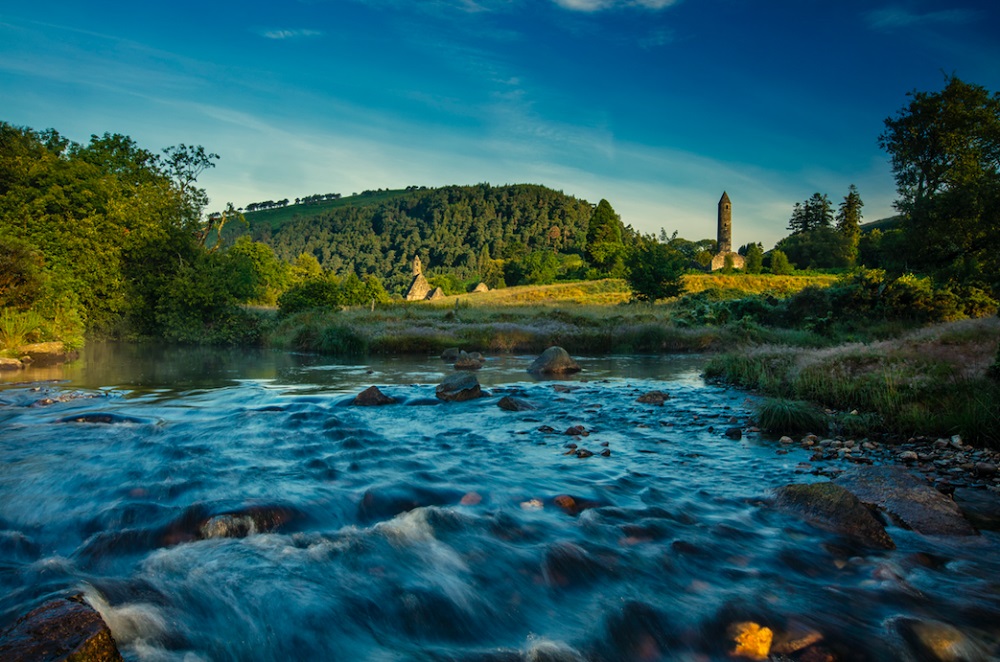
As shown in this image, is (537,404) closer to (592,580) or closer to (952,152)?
(592,580)

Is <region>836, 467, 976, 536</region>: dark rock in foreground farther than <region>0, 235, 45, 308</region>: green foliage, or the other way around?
<region>0, 235, 45, 308</region>: green foliage

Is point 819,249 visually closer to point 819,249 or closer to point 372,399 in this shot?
point 819,249

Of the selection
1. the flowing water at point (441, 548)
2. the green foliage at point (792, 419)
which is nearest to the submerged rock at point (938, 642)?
the flowing water at point (441, 548)

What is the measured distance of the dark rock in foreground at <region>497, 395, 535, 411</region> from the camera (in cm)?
1093

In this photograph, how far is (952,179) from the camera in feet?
62.7

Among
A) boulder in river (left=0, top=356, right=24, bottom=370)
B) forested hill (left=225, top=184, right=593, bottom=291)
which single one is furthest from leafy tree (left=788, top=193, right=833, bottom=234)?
boulder in river (left=0, top=356, right=24, bottom=370)

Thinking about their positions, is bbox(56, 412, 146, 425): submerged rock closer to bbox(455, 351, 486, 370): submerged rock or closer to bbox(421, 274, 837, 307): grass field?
bbox(455, 351, 486, 370): submerged rock

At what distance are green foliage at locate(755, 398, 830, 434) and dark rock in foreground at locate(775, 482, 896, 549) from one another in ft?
11.5

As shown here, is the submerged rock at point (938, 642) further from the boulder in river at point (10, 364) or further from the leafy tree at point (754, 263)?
the leafy tree at point (754, 263)

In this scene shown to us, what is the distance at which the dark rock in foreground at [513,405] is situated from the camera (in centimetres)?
1093

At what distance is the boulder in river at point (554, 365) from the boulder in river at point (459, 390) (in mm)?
5056

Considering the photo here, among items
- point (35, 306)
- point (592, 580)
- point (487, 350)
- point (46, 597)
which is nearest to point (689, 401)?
point (592, 580)

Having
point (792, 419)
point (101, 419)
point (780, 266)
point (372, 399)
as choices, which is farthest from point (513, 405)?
point (780, 266)

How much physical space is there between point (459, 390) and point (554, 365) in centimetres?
591
